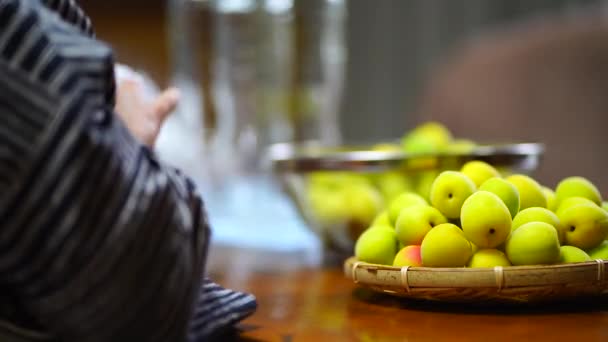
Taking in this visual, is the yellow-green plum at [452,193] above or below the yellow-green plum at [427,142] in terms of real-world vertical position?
below

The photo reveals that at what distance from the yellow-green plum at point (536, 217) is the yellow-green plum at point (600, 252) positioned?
0.03 meters

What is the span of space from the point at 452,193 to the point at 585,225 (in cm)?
11

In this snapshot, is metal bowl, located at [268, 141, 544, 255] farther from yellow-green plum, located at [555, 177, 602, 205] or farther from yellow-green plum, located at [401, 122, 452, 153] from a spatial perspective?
yellow-green plum, located at [555, 177, 602, 205]

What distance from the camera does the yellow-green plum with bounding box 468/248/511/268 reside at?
644 millimetres

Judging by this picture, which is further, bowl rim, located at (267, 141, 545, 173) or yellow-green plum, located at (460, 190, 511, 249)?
bowl rim, located at (267, 141, 545, 173)

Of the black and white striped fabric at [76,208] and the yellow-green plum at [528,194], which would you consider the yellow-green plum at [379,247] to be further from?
the black and white striped fabric at [76,208]

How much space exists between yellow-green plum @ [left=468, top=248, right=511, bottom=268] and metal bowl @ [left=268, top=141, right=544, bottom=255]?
37 cm

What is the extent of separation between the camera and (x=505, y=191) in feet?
2.22

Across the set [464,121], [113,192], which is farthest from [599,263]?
[464,121]

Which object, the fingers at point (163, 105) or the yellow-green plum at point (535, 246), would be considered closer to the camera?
the yellow-green plum at point (535, 246)

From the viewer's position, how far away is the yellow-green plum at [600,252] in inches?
26.7

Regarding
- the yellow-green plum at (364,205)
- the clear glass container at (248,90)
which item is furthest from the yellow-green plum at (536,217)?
the clear glass container at (248,90)

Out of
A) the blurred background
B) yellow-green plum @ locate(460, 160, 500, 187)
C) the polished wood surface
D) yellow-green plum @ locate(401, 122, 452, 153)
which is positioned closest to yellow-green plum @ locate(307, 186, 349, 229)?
yellow-green plum @ locate(401, 122, 452, 153)

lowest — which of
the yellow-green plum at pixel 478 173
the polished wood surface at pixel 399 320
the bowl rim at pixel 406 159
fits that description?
the polished wood surface at pixel 399 320
